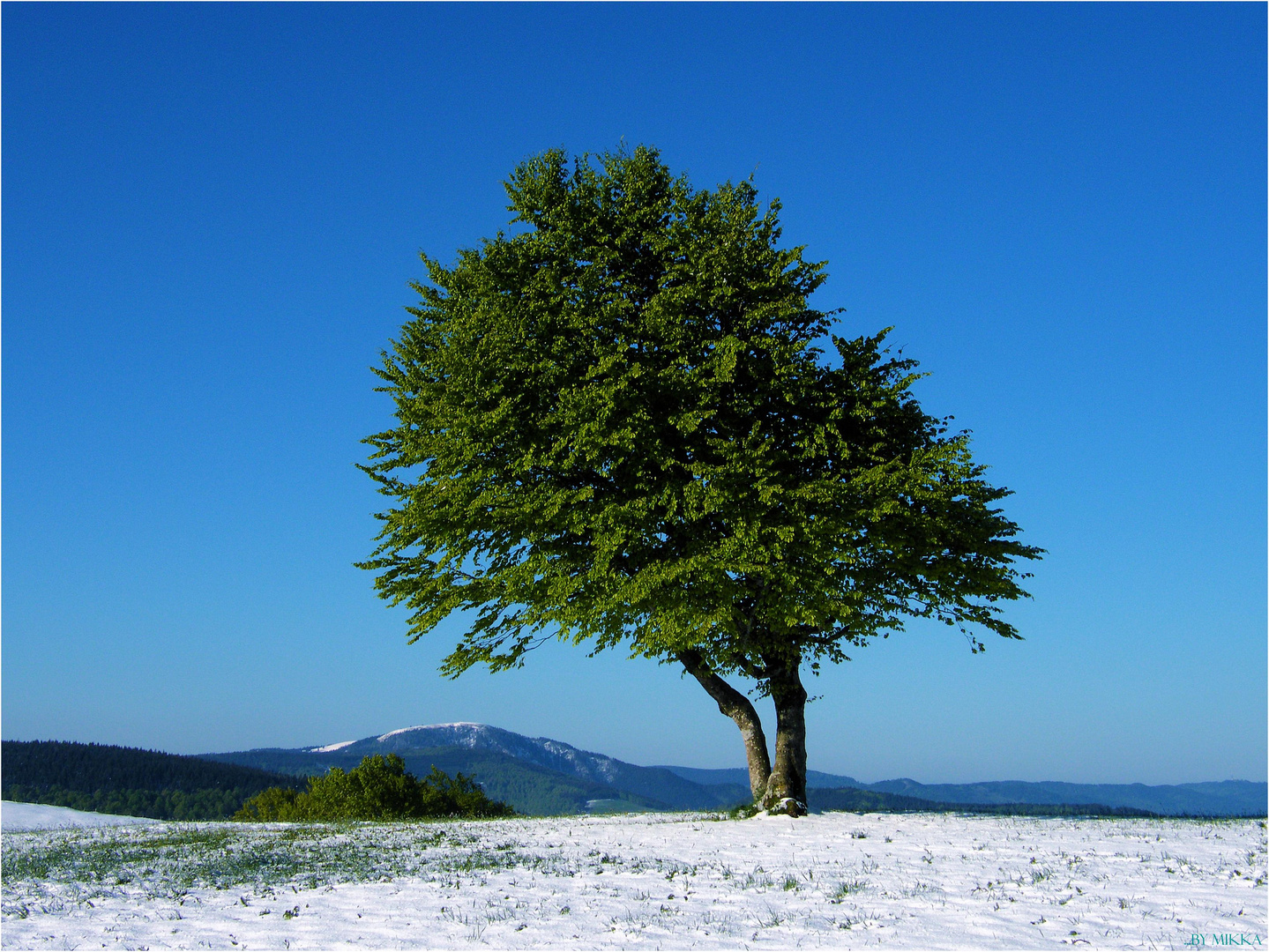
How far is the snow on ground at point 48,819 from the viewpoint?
2828 cm

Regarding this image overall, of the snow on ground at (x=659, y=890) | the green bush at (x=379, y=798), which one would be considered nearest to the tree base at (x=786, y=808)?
the snow on ground at (x=659, y=890)

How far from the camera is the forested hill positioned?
428 ft

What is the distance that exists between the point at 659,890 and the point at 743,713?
1237 centimetres

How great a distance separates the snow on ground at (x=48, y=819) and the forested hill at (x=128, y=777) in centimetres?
10408

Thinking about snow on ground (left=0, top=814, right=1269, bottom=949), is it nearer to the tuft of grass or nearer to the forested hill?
the tuft of grass

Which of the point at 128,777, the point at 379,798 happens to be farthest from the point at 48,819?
the point at 128,777

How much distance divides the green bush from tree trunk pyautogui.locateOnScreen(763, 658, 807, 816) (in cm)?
1532

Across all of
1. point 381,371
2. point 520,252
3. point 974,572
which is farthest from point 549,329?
point 974,572

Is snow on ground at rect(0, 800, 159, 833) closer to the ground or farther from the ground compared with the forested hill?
farther from the ground

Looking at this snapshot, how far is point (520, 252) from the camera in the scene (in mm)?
23422

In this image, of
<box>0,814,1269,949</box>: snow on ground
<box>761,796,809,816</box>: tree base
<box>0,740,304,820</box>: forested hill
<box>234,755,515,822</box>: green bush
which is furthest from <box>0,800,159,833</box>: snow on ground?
<box>0,740,304,820</box>: forested hill

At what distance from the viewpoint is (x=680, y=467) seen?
21312mm

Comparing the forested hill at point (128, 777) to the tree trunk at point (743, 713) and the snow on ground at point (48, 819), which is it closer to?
the snow on ground at point (48, 819)

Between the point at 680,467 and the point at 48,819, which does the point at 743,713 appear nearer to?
the point at 680,467
